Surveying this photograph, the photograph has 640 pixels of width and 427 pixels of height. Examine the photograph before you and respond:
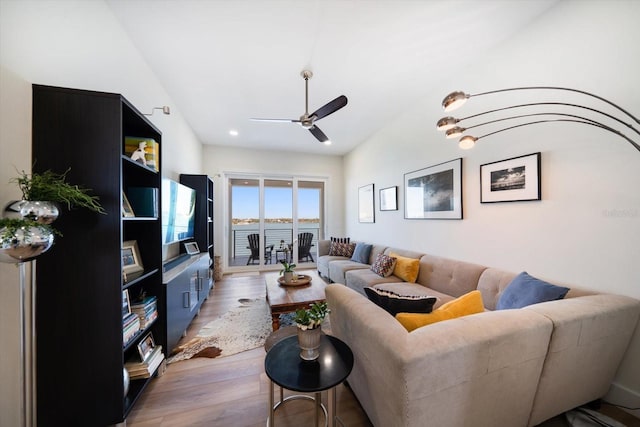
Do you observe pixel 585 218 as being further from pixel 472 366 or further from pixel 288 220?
pixel 288 220

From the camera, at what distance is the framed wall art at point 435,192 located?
2559 mm

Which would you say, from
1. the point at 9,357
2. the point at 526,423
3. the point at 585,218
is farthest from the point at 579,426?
the point at 9,357

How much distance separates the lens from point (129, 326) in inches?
56.1

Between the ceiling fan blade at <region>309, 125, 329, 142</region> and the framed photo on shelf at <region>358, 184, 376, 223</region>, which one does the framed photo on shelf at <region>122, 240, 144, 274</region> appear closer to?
the ceiling fan blade at <region>309, 125, 329, 142</region>

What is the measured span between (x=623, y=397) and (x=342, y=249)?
11.2ft

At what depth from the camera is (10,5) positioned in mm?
1084

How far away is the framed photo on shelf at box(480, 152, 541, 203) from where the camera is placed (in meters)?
1.86

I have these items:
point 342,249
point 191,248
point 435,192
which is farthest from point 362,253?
point 191,248

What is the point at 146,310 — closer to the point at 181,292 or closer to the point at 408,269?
the point at 181,292

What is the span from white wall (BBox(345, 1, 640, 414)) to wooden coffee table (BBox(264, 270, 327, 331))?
1.71 m

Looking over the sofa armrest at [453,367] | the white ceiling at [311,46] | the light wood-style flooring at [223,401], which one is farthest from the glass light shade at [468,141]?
the light wood-style flooring at [223,401]

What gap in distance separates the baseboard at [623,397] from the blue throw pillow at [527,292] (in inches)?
26.4

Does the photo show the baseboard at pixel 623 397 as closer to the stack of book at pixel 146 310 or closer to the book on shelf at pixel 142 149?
the stack of book at pixel 146 310

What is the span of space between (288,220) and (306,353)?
14.3 ft
